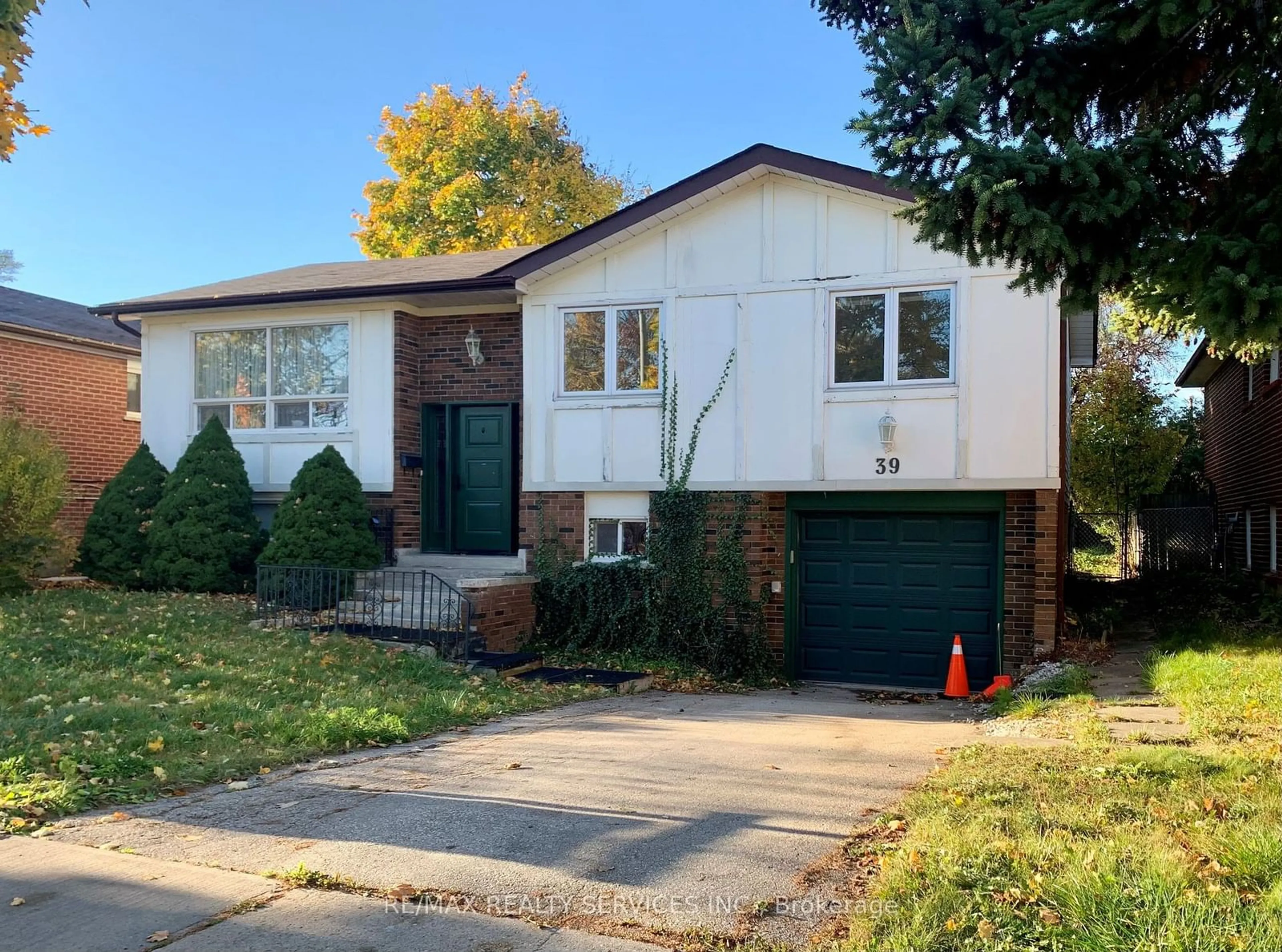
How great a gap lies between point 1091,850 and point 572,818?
7.97 ft

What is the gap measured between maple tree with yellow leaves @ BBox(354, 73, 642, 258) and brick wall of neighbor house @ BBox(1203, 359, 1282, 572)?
17.5m

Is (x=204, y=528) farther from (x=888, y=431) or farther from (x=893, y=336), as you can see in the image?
(x=893, y=336)

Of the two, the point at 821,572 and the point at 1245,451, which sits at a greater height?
the point at 1245,451

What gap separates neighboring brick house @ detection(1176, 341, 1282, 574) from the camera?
598 inches

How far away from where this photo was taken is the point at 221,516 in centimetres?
1376

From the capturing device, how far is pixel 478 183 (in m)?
30.0

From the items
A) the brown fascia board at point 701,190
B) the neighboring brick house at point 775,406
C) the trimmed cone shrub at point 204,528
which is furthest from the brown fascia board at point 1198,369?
the trimmed cone shrub at point 204,528

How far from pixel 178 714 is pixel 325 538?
18.7 ft

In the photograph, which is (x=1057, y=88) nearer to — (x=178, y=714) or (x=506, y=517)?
(x=178, y=714)

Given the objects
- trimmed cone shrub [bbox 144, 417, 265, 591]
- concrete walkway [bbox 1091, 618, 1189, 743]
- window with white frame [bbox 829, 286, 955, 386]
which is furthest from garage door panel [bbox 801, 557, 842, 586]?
trimmed cone shrub [bbox 144, 417, 265, 591]

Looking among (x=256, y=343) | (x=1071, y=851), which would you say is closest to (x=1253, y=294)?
(x=1071, y=851)

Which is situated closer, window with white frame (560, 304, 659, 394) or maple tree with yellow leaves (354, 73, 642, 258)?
window with white frame (560, 304, 659, 394)

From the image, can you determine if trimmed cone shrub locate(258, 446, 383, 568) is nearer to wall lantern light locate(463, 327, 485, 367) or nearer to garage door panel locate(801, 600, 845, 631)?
wall lantern light locate(463, 327, 485, 367)

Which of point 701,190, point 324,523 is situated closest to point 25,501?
point 324,523
